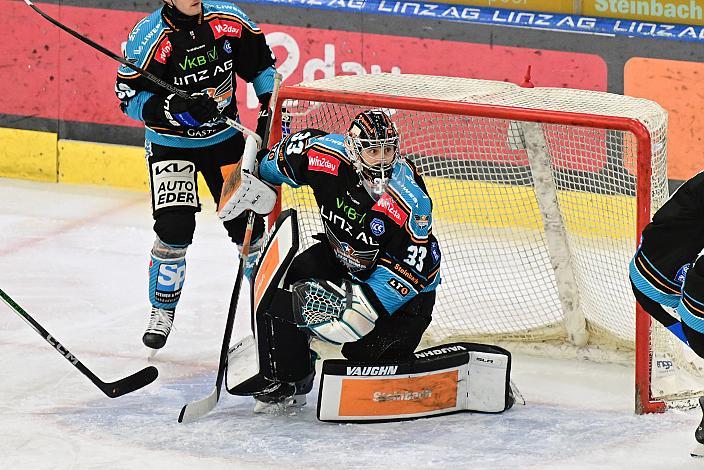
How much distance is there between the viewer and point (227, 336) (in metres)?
Result: 4.65

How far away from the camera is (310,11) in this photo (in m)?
6.81

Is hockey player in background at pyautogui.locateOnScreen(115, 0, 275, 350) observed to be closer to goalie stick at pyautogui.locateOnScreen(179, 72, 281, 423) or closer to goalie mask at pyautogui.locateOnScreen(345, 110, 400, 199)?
goalie stick at pyautogui.locateOnScreen(179, 72, 281, 423)

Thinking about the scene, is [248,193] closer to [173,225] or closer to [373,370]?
[173,225]

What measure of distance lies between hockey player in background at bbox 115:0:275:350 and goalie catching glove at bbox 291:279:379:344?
820 mm

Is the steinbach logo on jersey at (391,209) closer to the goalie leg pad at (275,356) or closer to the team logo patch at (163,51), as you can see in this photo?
the goalie leg pad at (275,356)

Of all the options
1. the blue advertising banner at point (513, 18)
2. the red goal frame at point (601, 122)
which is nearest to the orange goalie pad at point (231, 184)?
the red goal frame at point (601, 122)

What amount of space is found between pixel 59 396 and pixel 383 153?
136 cm

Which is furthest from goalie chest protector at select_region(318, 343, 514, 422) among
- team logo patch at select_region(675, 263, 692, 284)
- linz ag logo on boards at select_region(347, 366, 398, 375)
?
team logo patch at select_region(675, 263, 692, 284)

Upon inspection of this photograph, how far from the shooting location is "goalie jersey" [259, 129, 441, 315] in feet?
13.9

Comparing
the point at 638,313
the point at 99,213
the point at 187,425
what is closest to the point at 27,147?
the point at 99,213

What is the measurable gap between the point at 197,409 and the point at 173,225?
2.40ft

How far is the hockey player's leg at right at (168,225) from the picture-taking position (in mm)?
4934

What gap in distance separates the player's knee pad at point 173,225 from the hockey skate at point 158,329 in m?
0.27

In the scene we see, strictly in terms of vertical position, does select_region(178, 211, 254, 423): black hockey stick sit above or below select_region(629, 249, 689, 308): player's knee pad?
below
